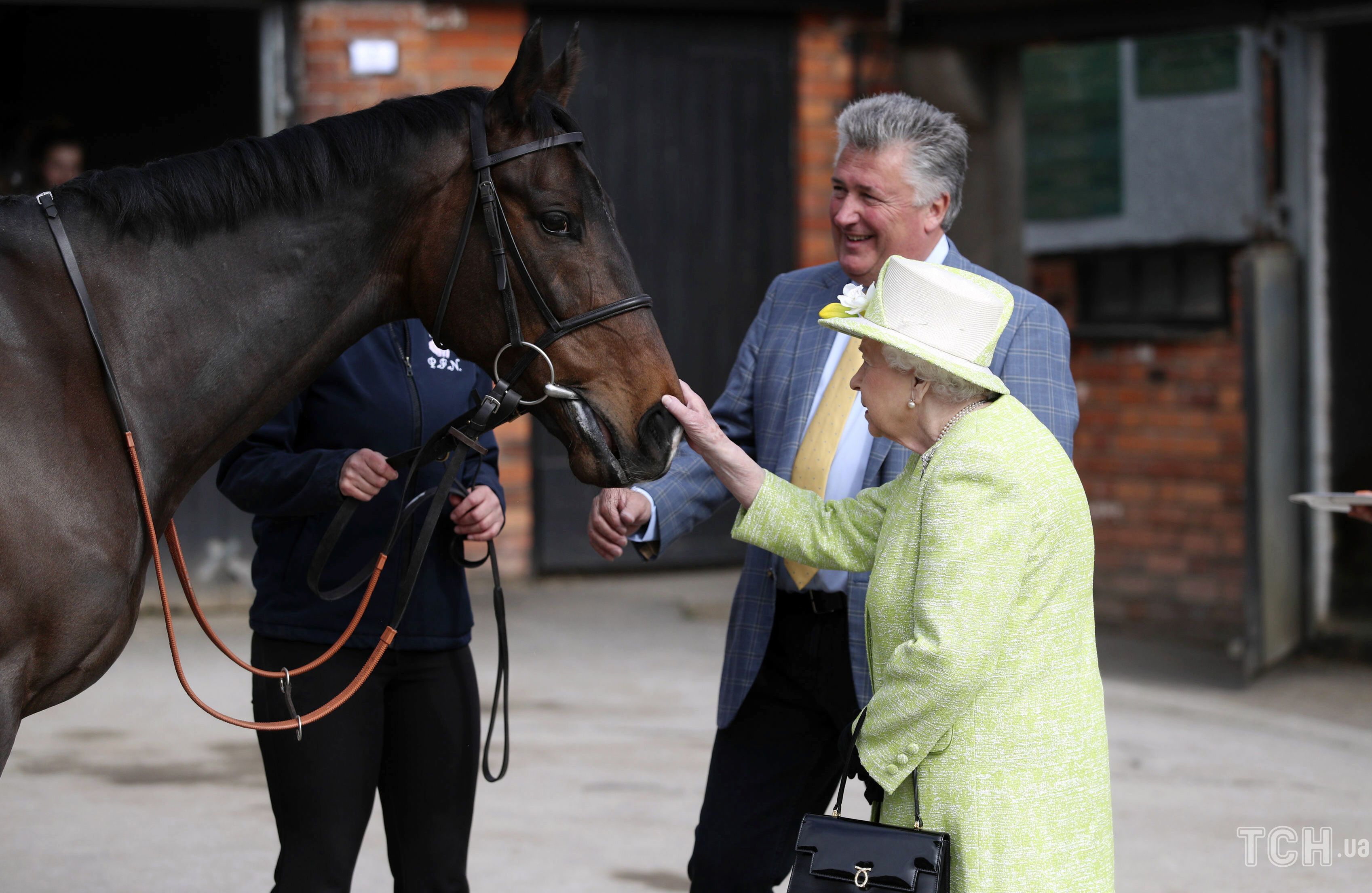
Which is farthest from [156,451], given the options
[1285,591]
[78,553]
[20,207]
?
[1285,591]

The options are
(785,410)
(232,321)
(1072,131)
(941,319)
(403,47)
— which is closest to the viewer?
(941,319)

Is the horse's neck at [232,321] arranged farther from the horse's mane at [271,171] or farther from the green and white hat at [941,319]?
the green and white hat at [941,319]

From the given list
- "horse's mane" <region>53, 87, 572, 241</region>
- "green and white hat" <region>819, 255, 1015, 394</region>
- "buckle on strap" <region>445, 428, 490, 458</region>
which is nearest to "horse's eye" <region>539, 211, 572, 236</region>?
"horse's mane" <region>53, 87, 572, 241</region>

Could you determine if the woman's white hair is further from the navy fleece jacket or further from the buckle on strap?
the navy fleece jacket

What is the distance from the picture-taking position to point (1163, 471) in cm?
672

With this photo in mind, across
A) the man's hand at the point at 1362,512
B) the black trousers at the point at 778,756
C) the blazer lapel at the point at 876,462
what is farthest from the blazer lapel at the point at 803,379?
the man's hand at the point at 1362,512

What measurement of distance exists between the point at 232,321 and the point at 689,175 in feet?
17.6

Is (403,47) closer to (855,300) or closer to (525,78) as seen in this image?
(525,78)

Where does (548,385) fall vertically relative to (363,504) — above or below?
above

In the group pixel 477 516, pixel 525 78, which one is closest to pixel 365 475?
pixel 477 516

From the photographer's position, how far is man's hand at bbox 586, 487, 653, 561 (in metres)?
2.57

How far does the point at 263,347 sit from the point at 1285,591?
5131 mm

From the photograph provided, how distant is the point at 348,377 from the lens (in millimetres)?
2611

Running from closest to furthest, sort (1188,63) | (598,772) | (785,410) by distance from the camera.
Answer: (785,410)
(598,772)
(1188,63)
